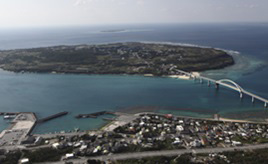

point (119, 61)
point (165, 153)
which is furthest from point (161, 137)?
point (119, 61)

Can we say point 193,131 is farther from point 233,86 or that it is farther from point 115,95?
point 233,86

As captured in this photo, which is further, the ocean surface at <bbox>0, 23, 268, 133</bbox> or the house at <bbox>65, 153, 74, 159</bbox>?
the ocean surface at <bbox>0, 23, 268, 133</bbox>

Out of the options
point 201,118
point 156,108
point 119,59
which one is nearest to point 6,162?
point 156,108

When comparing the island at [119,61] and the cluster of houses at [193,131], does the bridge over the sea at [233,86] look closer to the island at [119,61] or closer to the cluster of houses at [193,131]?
the island at [119,61]

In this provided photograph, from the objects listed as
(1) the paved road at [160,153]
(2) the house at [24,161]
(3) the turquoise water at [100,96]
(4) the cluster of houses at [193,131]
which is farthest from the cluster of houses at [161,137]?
(3) the turquoise water at [100,96]

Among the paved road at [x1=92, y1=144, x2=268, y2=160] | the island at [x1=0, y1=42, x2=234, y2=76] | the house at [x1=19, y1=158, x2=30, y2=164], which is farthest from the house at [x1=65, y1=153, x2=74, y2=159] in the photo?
the island at [x1=0, y1=42, x2=234, y2=76]

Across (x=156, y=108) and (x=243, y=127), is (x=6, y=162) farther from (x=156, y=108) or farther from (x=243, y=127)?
(x=243, y=127)

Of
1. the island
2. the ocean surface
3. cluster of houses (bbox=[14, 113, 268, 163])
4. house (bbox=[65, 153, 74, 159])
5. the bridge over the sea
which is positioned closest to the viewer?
house (bbox=[65, 153, 74, 159])

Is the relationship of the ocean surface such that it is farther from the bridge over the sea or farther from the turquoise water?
the bridge over the sea
